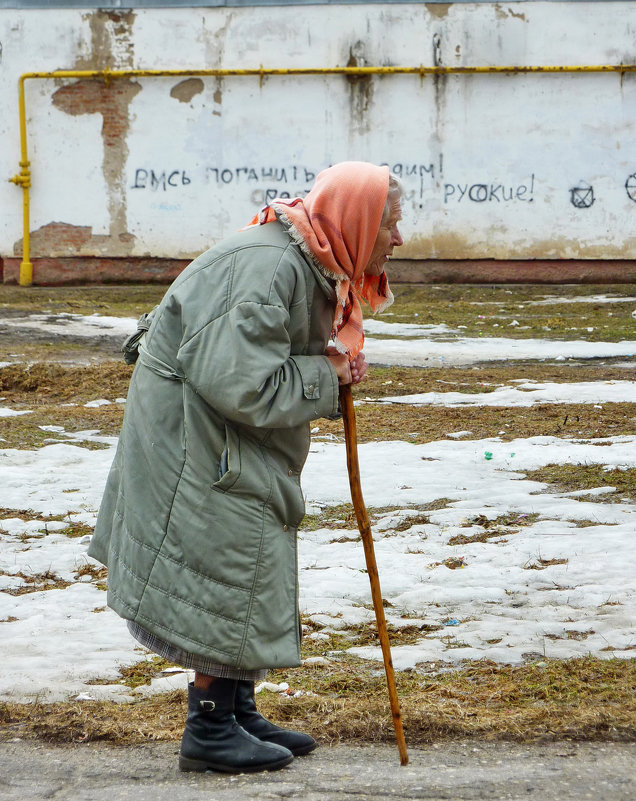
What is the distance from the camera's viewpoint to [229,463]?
253cm

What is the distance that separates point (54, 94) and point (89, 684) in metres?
15.3

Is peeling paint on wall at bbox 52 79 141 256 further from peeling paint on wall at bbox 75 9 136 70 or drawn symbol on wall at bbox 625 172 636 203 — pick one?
drawn symbol on wall at bbox 625 172 636 203

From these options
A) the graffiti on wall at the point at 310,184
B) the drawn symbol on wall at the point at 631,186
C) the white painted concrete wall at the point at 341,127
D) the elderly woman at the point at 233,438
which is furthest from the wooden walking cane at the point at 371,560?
the drawn symbol on wall at the point at 631,186

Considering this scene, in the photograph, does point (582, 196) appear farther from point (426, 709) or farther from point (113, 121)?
point (426, 709)

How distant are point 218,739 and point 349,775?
0.35 metres

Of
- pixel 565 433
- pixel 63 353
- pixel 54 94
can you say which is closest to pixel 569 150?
pixel 54 94

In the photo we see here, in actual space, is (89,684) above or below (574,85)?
below

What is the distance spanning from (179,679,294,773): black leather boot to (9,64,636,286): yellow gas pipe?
15153 mm

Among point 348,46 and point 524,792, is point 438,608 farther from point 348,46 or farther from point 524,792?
point 348,46

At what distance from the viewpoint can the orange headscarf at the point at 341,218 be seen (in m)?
2.59

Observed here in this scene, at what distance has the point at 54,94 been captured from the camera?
17.2m

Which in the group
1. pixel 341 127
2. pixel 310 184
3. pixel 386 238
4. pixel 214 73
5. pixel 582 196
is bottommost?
pixel 386 238

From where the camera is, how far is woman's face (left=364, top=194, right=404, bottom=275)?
8.93ft

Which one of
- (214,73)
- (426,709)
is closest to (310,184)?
(214,73)
